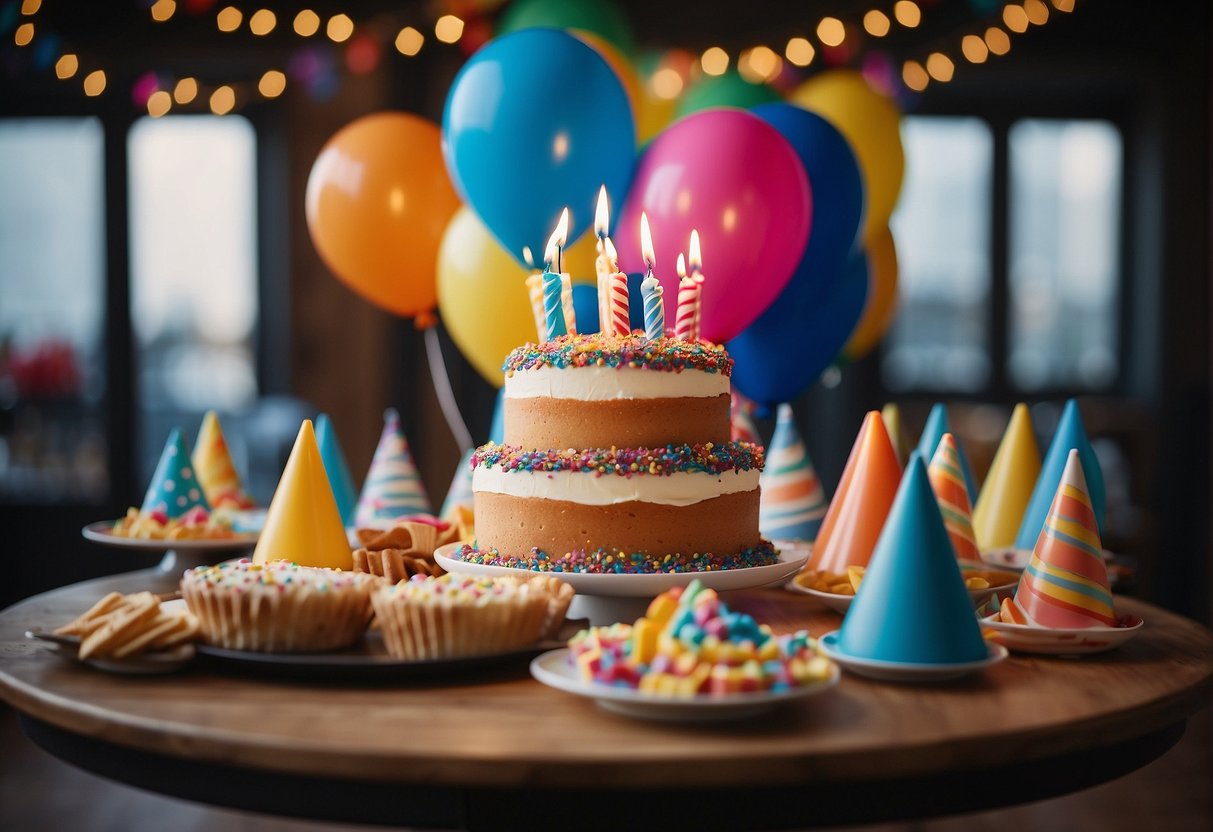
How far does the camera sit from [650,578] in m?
1.41

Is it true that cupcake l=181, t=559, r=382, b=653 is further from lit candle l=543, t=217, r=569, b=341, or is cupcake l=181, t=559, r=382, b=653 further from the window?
the window

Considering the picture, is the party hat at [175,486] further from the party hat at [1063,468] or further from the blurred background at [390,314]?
the blurred background at [390,314]

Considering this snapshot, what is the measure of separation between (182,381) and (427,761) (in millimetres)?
5089

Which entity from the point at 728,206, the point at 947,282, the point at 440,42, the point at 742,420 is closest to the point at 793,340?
the point at 742,420

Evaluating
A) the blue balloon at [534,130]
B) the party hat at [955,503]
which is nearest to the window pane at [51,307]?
the blue balloon at [534,130]

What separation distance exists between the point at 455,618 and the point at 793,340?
3.97 ft

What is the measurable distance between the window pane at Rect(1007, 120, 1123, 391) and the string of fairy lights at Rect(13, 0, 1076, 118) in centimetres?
67

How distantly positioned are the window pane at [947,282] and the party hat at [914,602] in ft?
15.8

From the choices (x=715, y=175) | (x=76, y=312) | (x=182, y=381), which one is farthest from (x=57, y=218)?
(x=715, y=175)

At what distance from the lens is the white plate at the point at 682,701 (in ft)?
3.36

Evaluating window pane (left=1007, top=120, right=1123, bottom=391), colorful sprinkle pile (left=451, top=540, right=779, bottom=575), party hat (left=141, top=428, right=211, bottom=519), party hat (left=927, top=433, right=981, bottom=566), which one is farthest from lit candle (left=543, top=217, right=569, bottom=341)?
window pane (left=1007, top=120, right=1123, bottom=391)

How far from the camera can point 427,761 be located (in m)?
0.98

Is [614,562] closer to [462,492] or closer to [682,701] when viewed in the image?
[682,701]

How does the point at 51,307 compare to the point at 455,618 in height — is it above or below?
above
